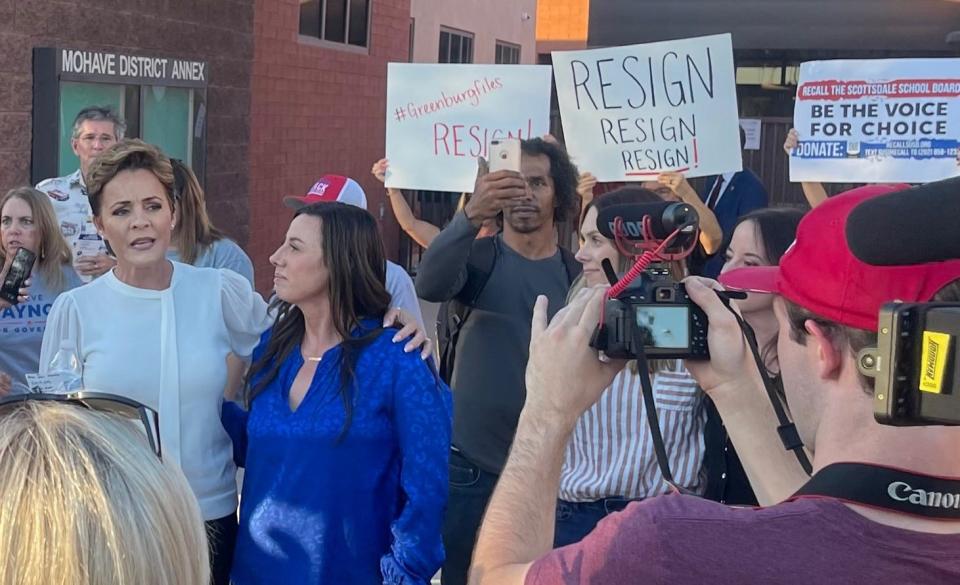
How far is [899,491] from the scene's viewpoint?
59.3 inches

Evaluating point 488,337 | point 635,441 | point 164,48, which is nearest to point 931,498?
point 635,441

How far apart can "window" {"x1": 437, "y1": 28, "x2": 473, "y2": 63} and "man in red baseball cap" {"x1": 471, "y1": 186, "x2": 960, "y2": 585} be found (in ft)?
52.2

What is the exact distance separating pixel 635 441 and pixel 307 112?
910 centimetres

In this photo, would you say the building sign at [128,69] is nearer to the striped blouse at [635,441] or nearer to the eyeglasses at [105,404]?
the striped blouse at [635,441]

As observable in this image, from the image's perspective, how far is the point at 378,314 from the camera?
358cm

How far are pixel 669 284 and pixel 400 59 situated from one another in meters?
12.6

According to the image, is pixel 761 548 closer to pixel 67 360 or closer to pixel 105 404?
pixel 105 404

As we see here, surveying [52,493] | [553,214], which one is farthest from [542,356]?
[553,214]

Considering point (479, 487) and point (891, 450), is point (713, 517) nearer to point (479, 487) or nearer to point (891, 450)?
point (891, 450)

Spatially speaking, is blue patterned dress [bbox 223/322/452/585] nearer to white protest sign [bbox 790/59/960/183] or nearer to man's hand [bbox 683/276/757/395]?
man's hand [bbox 683/276/757/395]

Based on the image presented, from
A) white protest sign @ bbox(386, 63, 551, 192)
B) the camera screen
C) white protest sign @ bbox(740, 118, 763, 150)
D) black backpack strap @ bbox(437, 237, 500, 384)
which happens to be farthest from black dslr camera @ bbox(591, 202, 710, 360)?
white protest sign @ bbox(740, 118, 763, 150)

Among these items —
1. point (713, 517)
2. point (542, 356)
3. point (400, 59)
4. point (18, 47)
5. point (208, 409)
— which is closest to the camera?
point (713, 517)

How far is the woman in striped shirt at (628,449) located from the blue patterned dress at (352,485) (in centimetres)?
42

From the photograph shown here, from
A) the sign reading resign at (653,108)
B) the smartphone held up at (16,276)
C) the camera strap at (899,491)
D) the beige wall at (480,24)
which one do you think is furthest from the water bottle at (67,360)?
the beige wall at (480,24)
